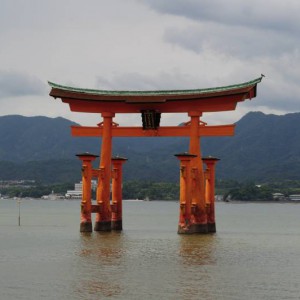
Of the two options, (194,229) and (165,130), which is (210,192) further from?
(165,130)

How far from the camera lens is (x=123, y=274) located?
30.0 metres

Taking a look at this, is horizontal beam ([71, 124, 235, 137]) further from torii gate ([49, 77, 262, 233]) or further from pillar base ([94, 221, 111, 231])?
pillar base ([94, 221, 111, 231])

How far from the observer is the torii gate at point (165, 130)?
4566cm

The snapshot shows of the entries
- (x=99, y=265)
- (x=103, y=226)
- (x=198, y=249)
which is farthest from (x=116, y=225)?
(x=99, y=265)

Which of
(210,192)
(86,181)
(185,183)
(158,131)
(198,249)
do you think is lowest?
(198,249)

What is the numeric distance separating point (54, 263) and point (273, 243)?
56.4ft

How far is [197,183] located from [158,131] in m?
4.21

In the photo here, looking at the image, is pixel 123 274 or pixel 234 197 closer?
pixel 123 274

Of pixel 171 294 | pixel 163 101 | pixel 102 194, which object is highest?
pixel 163 101

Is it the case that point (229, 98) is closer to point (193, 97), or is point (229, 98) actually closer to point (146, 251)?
point (193, 97)

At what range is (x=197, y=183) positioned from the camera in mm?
46312

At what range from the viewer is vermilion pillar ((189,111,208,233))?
46.3 m

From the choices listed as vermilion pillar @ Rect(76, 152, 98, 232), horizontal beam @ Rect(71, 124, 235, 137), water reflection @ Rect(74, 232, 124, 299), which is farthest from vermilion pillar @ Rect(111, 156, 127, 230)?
vermilion pillar @ Rect(76, 152, 98, 232)

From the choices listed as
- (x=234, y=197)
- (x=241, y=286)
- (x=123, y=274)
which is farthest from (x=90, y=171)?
(x=234, y=197)
